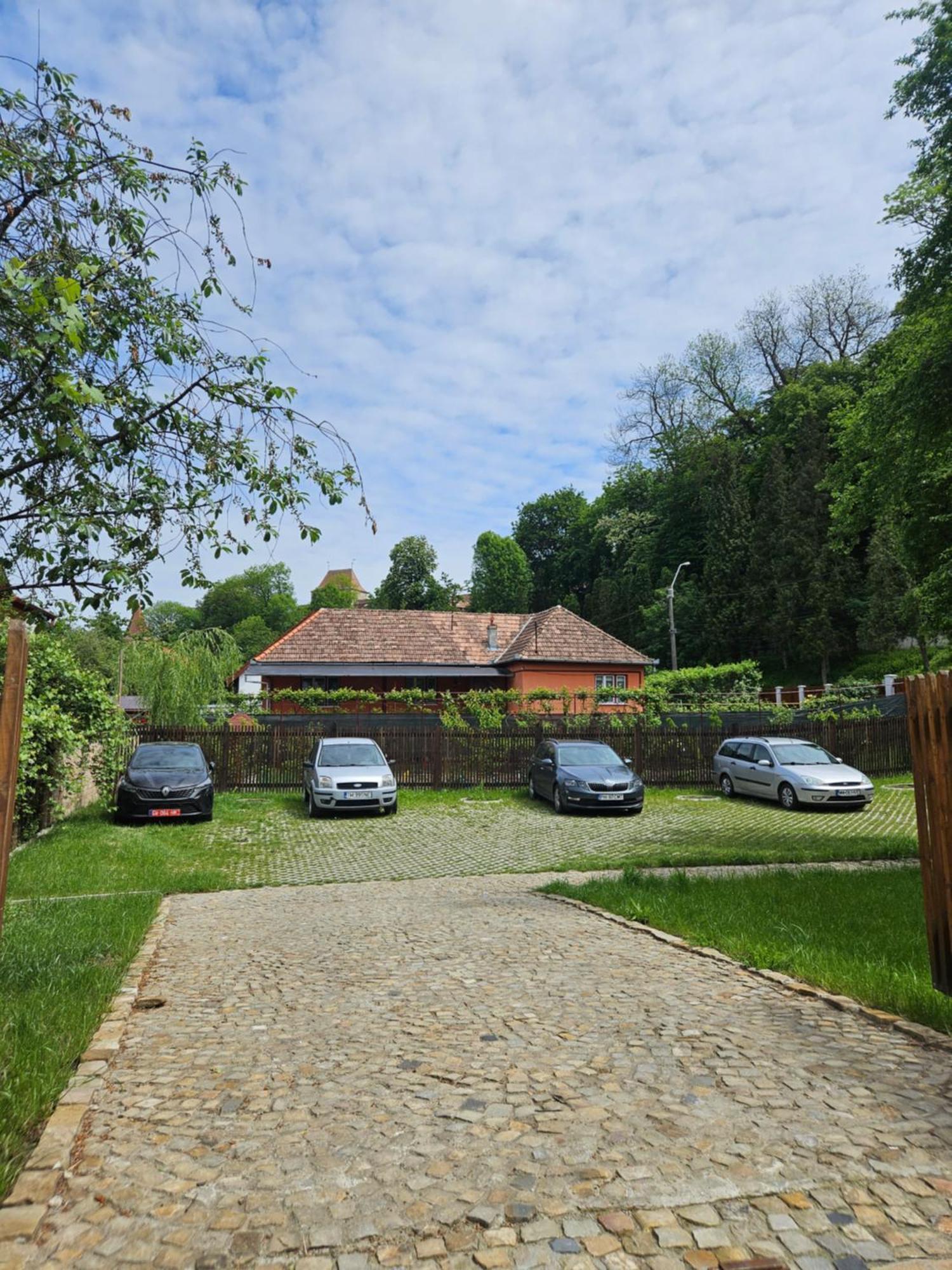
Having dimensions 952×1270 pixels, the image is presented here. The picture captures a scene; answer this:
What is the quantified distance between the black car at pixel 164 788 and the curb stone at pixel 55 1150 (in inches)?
474

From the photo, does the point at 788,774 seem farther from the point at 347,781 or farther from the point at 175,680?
the point at 175,680

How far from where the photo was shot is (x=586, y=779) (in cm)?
1881

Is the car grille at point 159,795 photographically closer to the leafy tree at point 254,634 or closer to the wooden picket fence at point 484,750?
the wooden picket fence at point 484,750

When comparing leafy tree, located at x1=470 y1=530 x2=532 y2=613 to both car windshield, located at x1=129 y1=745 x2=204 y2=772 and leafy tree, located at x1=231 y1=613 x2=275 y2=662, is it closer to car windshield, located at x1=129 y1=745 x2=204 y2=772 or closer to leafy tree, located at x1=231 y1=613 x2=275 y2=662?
leafy tree, located at x1=231 y1=613 x2=275 y2=662

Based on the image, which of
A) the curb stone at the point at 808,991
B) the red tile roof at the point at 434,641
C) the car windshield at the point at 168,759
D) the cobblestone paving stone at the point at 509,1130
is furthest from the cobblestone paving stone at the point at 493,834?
the red tile roof at the point at 434,641

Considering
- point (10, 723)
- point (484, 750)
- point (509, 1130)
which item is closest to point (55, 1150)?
point (10, 723)

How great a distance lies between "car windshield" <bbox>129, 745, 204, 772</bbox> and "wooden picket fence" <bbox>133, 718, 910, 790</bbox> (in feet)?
13.0

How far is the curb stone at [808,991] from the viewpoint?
4.49 metres

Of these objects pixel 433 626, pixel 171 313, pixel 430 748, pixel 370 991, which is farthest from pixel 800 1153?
pixel 433 626

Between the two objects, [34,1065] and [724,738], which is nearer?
[34,1065]

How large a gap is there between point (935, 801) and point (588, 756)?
15554 mm

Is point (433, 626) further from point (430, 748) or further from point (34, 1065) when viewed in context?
point (34, 1065)

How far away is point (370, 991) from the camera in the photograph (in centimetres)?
573

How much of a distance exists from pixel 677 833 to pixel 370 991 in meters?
11.4
